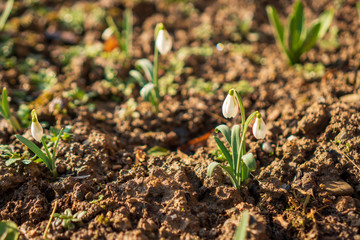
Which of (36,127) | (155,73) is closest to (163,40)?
(155,73)

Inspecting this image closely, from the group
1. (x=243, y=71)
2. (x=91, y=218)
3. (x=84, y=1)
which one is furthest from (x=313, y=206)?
(x=84, y=1)

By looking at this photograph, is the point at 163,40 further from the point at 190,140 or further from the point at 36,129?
the point at 36,129

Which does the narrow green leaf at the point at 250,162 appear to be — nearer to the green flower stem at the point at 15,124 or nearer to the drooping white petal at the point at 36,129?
the drooping white petal at the point at 36,129

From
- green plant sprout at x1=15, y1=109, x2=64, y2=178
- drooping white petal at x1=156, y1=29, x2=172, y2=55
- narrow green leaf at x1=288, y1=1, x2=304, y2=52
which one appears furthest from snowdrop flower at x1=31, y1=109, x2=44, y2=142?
narrow green leaf at x1=288, y1=1, x2=304, y2=52

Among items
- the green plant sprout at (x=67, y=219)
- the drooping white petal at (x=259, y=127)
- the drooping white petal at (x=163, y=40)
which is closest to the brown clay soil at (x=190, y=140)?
the green plant sprout at (x=67, y=219)

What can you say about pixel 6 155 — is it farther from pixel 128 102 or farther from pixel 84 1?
pixel 84 1

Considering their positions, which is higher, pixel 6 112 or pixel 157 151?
pixel 6 112

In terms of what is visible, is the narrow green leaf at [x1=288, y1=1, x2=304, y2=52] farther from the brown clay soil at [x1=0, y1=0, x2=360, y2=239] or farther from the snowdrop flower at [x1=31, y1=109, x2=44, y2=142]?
the snowdrop flower at [x1=31, y1=109, x2=44, y2=142]
